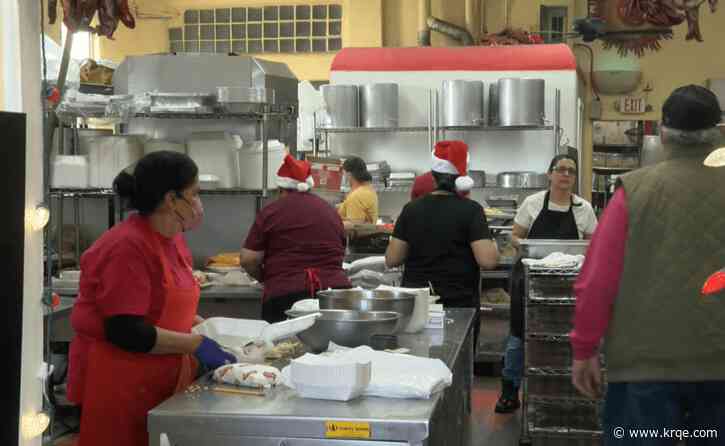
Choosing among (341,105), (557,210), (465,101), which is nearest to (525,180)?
(465,101)

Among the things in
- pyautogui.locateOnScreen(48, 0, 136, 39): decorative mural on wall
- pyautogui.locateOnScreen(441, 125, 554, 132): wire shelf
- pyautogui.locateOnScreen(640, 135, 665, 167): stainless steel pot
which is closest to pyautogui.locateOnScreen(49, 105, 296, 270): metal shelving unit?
pyautogui.locateOnScreen(48, 0, 136, 39): decorative mural on wall

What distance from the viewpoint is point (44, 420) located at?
3.02 m

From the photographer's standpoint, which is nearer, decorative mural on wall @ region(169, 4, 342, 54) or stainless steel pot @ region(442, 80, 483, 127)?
stainless steel pot @ region(442, 80, 483, 127)

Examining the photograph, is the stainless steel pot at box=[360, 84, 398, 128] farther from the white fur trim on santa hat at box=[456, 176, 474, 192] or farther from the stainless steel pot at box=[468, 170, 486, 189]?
the white fur trim on santa hat at box=[456, 176, 474, 192]

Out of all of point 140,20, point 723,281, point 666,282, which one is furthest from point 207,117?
point 140,20

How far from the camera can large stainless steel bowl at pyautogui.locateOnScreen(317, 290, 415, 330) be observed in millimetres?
3686

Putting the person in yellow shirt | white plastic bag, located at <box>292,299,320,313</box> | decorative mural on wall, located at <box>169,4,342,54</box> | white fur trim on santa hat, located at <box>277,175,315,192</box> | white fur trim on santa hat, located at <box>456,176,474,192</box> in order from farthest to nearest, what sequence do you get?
decorative mural on wall, located at <box>169,4,342,54</box>
the person in yellow shirt
white fur trim on santa hat, located at <box>456,176,474,192</box>
white fur trim on santa hat, located at <box>277,175,315,192</box>
white plastic bag, located at <box>292,299,320,313</box>

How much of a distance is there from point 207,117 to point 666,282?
415cm

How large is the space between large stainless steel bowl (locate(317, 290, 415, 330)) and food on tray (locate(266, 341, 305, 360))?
331mm

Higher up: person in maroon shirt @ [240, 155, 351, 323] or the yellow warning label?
person in maroon shirt @ [240, 155, 351, 323]

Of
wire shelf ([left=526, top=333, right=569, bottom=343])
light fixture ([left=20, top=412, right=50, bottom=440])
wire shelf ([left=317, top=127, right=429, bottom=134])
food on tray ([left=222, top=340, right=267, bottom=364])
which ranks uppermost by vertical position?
wire shelf ([left=317, top=127, right=429, bottom=134])

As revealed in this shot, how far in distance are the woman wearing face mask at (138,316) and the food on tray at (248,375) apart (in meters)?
0.20

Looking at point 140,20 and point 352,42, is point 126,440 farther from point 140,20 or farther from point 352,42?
point 140,20

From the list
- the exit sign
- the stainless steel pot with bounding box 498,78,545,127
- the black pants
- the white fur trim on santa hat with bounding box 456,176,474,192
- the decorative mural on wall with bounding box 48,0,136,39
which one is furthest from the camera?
the exit sign
